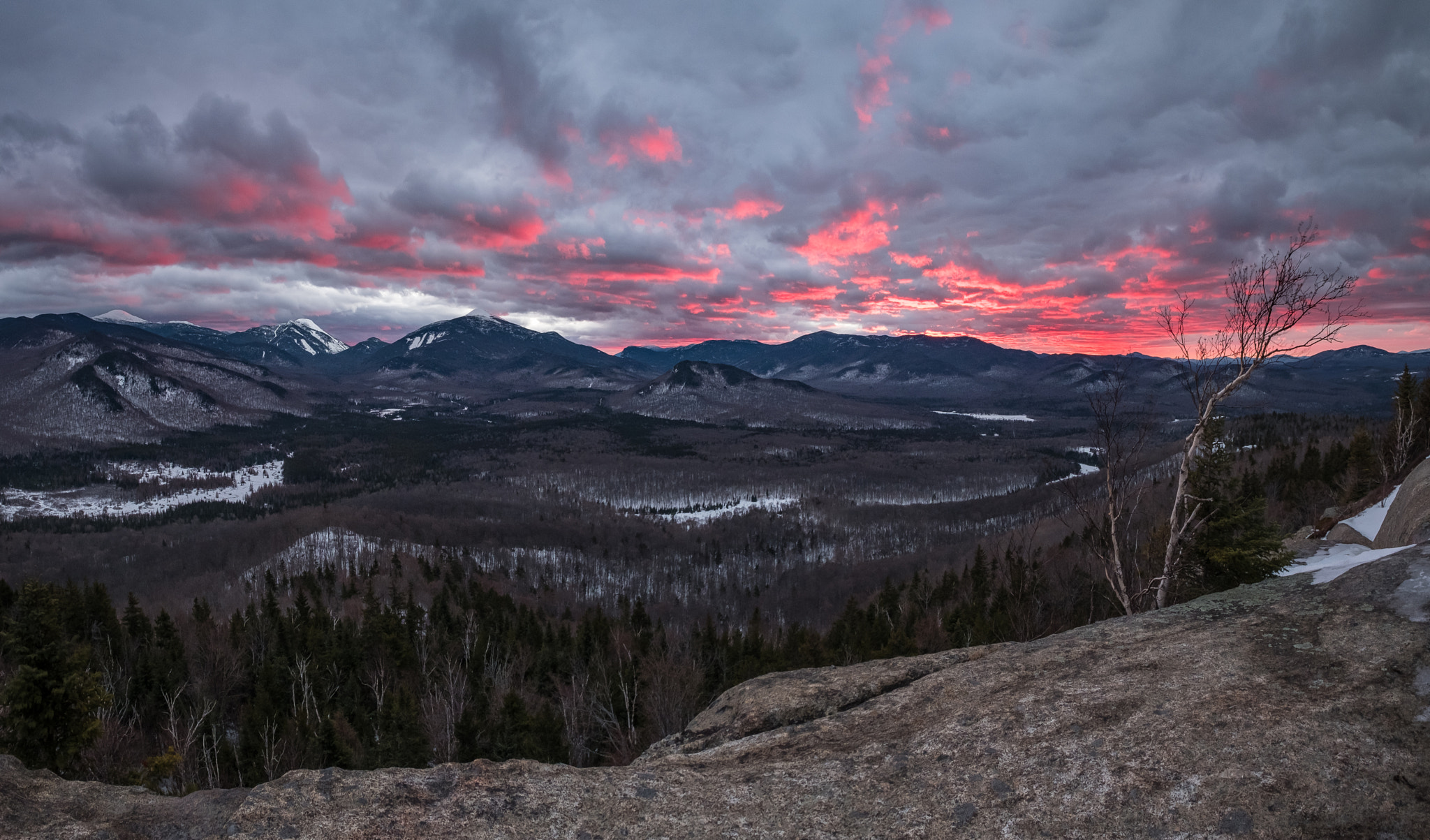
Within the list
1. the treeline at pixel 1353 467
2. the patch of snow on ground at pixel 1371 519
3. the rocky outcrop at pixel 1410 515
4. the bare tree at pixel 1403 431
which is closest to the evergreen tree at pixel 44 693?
the rocky outcrop at pixel 1410 515

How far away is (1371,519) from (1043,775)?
36392 mm

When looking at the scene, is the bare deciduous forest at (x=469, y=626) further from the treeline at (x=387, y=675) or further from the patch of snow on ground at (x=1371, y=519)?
the patch of snow on ground at (x=1371, y=519)

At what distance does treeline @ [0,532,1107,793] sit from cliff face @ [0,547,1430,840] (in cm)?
Answer: 2190

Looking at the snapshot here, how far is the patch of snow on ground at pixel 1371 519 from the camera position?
26.5 metres

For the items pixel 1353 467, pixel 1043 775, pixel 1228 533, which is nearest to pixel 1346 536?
pixel 1228 533

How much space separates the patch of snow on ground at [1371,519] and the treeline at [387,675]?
14.8 metres

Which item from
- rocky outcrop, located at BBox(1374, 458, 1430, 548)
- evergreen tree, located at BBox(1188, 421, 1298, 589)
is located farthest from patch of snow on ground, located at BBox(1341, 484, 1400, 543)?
evergreen tree, located at BBox(1188, 421, 1298, 589)

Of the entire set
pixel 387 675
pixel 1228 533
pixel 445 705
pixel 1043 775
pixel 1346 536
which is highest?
pixel 1043 775

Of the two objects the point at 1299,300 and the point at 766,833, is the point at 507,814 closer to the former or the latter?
the point at 766,833

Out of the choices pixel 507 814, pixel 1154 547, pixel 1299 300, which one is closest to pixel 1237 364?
pixel 1299 300

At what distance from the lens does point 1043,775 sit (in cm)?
627

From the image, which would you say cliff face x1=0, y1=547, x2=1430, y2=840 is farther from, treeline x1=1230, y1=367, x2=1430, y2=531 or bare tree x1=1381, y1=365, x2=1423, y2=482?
bare tree x1=1381, y1=365, x2=1423, y2=482

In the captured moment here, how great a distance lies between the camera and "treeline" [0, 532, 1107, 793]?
21.8 m

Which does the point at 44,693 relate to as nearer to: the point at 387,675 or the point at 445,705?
the point at 445,705
